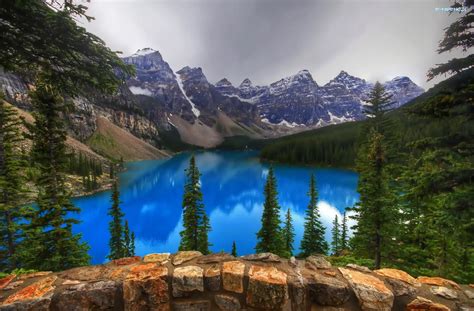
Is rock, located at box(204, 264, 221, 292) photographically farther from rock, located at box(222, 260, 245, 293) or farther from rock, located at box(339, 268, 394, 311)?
rock, located at box(339, 268, 394, 311)

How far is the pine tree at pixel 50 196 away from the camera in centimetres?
1153

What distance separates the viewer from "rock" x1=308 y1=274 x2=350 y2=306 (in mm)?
3068

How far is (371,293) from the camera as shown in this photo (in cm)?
304

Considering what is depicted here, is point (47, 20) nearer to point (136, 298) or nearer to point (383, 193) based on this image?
point (136, 298)

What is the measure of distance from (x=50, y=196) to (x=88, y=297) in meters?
12.1

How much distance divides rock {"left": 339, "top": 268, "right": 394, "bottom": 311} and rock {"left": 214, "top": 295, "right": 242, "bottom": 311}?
1704 millimetres

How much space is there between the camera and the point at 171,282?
3.27 m

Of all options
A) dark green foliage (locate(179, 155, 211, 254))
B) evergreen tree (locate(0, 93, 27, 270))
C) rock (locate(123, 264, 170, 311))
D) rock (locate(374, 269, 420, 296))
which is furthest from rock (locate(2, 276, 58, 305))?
dark green foliage (locate(179, 155, 211, 254))

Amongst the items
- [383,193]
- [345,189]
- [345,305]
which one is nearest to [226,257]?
[345,305]

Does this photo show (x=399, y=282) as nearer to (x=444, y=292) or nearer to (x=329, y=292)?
(x=444, y=292)

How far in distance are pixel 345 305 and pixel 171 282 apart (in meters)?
2.54

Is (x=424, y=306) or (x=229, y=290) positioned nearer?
(x=424, y=306)

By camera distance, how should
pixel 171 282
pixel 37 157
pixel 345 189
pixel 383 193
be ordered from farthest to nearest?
pixel 345 189, pixel 383 193, pixel 37 157, pixel 171 282

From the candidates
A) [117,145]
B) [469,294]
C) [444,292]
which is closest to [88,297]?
[444,292]
